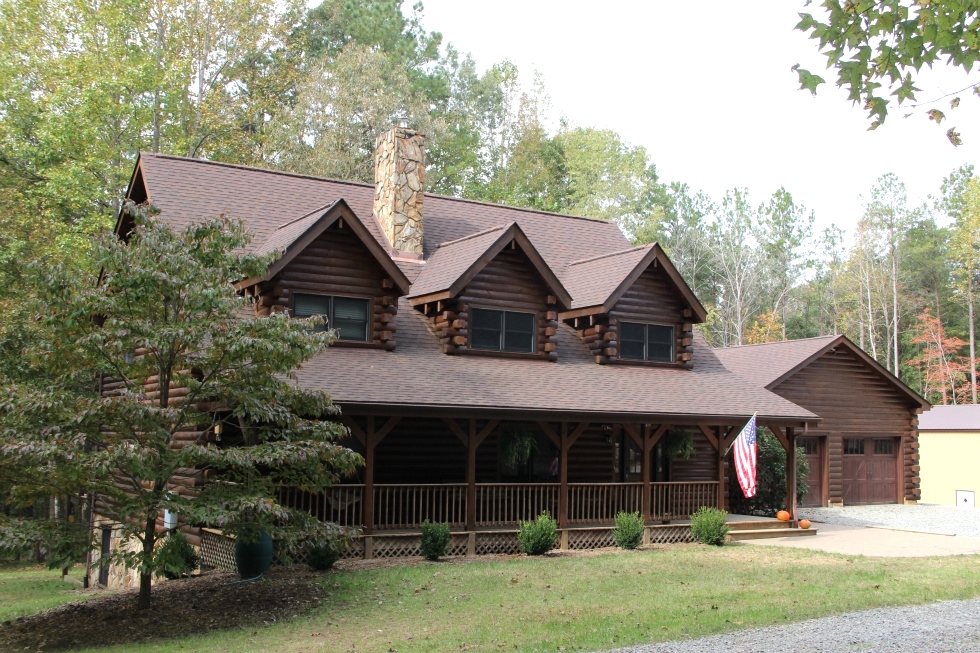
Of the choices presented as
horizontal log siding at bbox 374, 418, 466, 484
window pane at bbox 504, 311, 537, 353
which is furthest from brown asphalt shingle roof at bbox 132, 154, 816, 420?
horizontal log siding at bbox 374, 418, 466, 484

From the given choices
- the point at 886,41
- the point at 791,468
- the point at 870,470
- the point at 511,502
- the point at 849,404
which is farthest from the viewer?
the point at 870,470

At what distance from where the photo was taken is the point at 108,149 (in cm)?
2939

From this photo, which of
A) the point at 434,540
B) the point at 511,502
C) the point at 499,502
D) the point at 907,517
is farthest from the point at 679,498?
the point at 907,517

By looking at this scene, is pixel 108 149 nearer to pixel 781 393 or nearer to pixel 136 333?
pixel 136 333

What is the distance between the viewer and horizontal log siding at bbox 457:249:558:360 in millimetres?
20891

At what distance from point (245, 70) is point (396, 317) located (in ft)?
78.6

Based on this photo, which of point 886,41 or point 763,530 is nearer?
point 886,41

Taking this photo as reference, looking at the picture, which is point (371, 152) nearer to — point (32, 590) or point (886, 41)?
point (32, 590)

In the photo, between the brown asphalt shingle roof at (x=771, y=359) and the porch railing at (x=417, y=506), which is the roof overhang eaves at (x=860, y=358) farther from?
the porch railing at (x=417, y=506)

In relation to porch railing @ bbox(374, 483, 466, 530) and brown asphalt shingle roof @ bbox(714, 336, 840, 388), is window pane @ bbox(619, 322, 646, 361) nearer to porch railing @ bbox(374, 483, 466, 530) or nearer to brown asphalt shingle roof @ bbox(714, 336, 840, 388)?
porch railing @ bbox(374, 483, 466, 530)

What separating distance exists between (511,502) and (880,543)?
7857 millimetres

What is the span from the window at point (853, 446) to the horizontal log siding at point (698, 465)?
7.40m

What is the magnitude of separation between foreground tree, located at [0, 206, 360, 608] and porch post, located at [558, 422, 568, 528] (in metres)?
5.76

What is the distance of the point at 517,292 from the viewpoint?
2127cm
